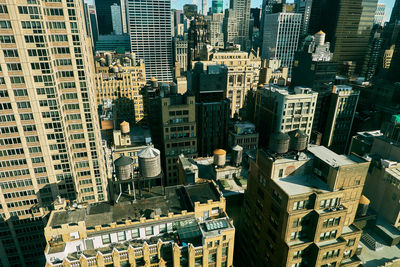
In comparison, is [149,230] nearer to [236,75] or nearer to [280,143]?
[280,143]

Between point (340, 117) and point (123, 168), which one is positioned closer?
point (123, 168)

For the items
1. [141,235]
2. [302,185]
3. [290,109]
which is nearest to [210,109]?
[290,109]

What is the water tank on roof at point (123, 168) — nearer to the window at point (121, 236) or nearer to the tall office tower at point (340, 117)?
the window at point (121, 236)

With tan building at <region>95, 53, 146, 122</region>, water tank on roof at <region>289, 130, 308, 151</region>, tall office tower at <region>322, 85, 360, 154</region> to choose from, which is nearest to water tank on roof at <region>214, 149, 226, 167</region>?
water tank on roof at <region>289, 130, 308, 151</region>

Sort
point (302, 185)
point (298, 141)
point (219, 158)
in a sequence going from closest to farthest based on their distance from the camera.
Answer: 1. point (302, 185)
2. point (298, 141)
3. point (219, 158)

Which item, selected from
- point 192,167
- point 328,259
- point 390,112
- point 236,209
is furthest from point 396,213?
point 390,112

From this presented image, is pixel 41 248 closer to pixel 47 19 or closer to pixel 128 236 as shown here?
pixel 128 236

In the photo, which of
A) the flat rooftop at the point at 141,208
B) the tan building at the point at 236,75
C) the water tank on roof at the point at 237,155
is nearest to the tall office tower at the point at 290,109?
the water tank on roof at the point at 237,155
